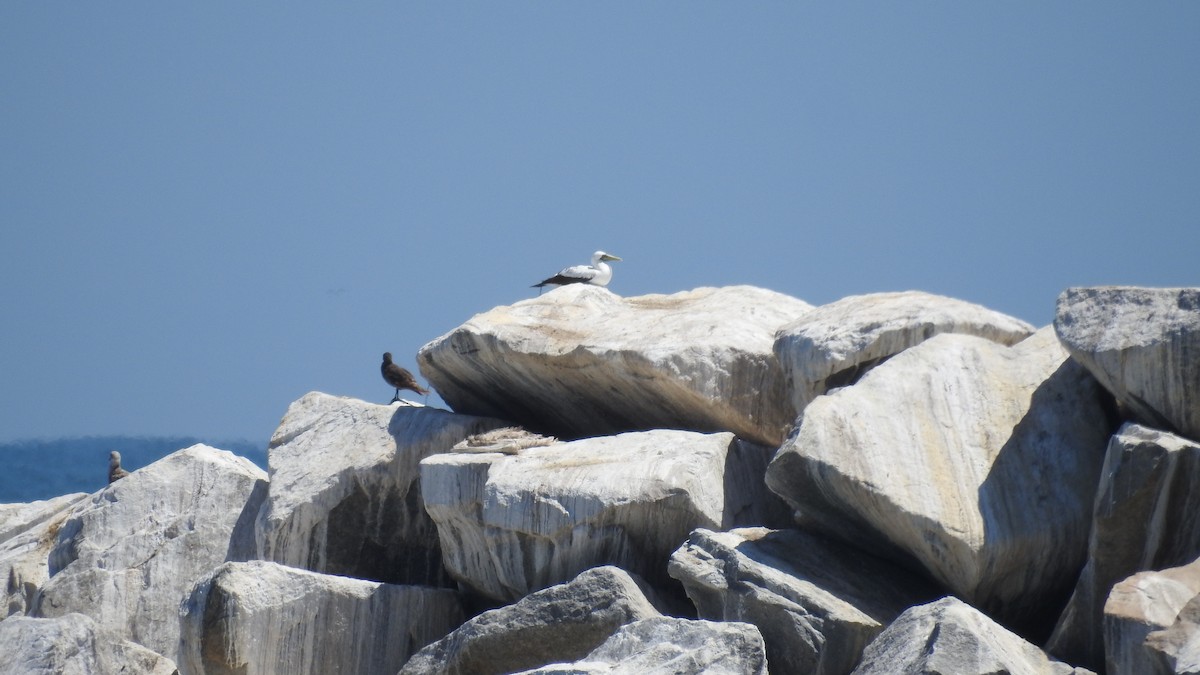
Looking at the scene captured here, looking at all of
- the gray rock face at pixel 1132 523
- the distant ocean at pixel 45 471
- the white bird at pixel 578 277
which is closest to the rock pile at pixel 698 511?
the gray rock face at pixel 1132 523

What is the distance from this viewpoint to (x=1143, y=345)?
8758 millimetres

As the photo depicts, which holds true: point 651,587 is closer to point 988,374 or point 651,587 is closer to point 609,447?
point 609,447

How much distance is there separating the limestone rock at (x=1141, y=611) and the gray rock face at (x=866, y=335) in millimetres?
3338

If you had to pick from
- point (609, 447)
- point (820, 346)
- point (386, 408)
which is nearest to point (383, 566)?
point (386, 408)

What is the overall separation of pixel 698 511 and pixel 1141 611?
3.57 meters

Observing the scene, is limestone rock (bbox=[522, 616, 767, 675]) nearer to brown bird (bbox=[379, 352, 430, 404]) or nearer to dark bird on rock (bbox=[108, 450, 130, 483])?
brown bird (bbox=[379, 352, 430, 404])

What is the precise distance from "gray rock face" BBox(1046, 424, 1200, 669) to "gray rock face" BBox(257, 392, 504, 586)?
5.94 meters

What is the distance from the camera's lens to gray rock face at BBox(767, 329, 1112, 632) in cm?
897

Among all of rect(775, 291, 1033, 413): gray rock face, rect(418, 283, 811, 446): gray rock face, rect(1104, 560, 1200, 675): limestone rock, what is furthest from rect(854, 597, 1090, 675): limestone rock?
rect(418, 283, 811, 446): gray rock face

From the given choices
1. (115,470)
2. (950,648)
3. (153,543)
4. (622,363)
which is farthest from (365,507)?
(950,648)

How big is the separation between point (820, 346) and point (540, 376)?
281cm

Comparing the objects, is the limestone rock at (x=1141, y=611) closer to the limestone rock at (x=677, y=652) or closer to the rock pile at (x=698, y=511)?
the rock pile at (x=698, y=511)

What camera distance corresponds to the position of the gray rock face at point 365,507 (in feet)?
41.1

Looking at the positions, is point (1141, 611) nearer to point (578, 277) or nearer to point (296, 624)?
point (296, 624)
